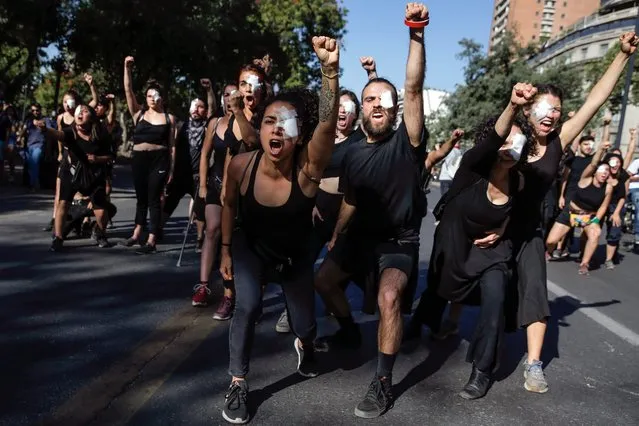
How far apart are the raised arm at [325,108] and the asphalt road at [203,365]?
50.4 inches

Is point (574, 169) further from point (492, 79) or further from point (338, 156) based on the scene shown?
point (492, 79)

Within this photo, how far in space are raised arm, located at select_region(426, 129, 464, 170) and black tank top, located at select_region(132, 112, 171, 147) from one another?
145 inches

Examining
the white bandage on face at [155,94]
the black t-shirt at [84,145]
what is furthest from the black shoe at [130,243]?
the white bandage on face at [155,94]

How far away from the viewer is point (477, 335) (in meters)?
3.65

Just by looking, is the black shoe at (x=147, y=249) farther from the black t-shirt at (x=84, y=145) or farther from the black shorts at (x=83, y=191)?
the black t-shirt at (x=84, y=145)

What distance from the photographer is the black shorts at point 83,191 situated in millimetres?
7051

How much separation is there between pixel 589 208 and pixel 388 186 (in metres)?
6.12

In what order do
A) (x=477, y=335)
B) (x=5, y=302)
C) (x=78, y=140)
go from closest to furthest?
1. (x=477, y=335)
2. (x=5, y=302)
3. (x=78, y=140)

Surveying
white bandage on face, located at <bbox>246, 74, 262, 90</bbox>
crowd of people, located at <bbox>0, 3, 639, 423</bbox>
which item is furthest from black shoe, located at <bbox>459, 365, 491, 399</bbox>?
white bandage on face, located at <bbox>246, 74, 262, 90</bbox>

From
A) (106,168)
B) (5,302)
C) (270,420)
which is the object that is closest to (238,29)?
(106,168)

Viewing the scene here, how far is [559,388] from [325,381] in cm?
145

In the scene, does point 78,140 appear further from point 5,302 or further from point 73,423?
point 73,423

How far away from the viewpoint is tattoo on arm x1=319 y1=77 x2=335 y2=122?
2.94m

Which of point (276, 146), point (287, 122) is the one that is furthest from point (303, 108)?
point (276, 146)
